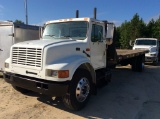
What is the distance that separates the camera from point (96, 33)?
6.24 meters

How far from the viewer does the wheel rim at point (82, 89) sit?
5312 mm

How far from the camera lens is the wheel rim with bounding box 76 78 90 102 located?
5312 millimetres

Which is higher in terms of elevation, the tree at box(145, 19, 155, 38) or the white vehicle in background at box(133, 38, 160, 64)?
the tree at box(145, 19, 155, 38)

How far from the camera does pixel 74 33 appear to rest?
19.9 feet

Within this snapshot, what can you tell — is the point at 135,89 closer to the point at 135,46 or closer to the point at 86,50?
the point at 86,50

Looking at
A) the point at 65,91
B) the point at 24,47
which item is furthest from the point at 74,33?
the point at 65,91

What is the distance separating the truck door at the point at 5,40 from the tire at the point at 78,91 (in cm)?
430

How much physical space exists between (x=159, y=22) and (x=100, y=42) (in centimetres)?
3579

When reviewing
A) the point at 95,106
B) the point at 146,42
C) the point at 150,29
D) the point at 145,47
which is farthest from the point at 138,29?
the point at 95,106

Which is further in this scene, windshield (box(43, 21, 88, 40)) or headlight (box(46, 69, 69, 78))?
windshield (box(43, 21, 88, 40))

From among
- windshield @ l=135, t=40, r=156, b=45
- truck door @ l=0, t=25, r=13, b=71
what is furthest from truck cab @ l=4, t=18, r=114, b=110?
windshield @ l=135, t=40, r=156, b=45

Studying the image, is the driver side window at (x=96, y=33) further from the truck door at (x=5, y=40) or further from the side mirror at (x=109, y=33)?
the truck door at (x=5, y=40)

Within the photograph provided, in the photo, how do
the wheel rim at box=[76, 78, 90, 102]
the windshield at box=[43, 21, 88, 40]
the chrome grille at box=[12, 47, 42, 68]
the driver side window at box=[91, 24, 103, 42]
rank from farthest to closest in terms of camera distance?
1. the driver side window at box=[91, 24, 103, 42]
2. the windshield at box=[43, 21, 88, 40]
3. the wheel rim at box=[76, 78, 90, 102]
4. the chrome grille at box=[12, 47, 42, 68]

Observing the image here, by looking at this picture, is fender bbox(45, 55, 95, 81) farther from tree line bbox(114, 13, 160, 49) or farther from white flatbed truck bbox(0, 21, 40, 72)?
tree line bbox(114, 13, 160, 49)
